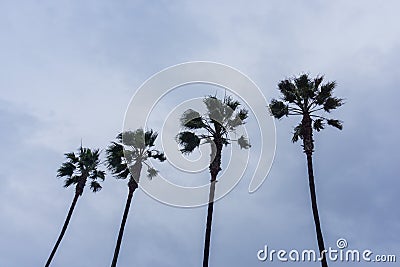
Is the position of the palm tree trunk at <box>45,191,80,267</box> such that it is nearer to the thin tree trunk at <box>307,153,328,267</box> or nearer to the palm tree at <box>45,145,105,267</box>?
the palm tree at <box>45,145,105,267</box>

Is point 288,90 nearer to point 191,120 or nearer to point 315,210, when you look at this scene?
point 191,120

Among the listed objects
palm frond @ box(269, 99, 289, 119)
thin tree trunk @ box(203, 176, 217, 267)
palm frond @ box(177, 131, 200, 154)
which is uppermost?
palm frond @ box(269, 99, 289, 119)

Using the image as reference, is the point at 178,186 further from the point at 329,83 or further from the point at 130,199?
the point at 329,83

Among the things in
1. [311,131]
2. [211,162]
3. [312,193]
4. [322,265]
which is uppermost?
[311,131]

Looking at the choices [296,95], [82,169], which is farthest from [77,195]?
[296,95]

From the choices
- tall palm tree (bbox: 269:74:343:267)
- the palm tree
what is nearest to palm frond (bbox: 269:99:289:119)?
tall palm tree (bbox: 269:74:343:267)

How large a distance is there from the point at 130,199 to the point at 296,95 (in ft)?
47.4

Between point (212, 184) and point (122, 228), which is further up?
point (212, 184)

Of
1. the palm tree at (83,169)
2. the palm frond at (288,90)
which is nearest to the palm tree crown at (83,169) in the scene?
the palm tree at (83,169)

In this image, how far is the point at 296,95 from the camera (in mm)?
27031

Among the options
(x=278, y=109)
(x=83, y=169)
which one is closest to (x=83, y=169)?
(x=83, y=169)

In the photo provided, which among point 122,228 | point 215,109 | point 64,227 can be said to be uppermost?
point 215,109

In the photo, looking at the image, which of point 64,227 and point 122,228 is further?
point 64,227

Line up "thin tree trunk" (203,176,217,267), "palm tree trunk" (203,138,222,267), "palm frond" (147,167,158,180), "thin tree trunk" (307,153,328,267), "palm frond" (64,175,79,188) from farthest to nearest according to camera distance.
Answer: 1. "palm frond" (64,175,79,188)
2. "palm frond" (147,167,158,180)
3. "palm tree trunk" (203,138,222,267)
4. "thin tree trunk" (203,176,217,267)
5. "thin tree trunk" (307,153,328,267)
